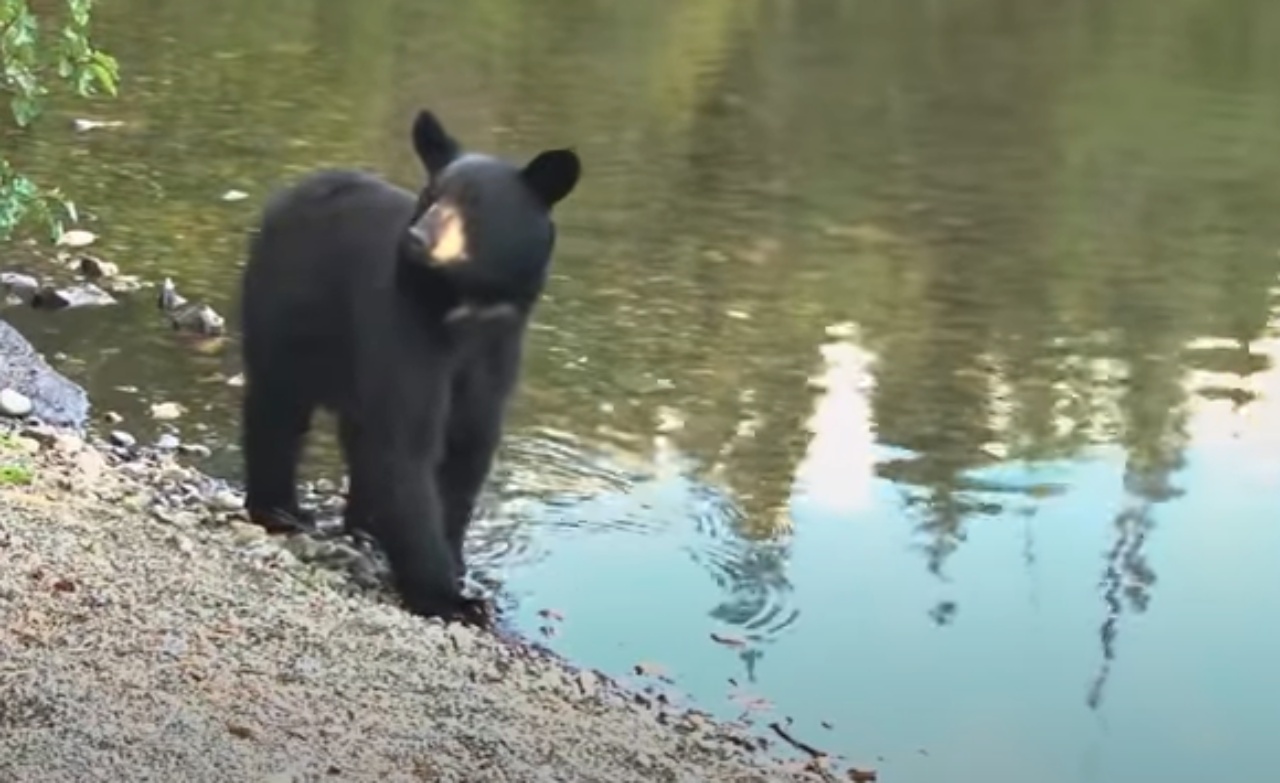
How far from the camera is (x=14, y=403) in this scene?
26.5 feet

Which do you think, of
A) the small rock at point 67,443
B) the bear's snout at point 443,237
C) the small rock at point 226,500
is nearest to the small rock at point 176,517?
the small rock at point 226,500

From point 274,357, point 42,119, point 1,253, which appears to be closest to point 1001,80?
point 42,119

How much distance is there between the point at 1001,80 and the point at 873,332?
32.7 ft

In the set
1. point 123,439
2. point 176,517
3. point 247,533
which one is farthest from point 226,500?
point 123,439

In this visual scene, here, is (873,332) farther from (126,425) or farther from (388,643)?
(388,643)

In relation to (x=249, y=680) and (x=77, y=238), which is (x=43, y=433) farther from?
(x=77, y=238)

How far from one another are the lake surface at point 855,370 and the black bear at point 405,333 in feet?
2.39

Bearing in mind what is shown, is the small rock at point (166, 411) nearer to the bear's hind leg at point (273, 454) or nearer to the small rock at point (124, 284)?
the bear's hind leg at point (273, 454)

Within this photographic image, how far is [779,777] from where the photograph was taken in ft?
18.7

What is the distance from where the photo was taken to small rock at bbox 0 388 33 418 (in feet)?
26.1

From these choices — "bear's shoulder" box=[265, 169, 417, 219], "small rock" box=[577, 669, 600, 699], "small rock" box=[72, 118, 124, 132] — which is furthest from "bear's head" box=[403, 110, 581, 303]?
"small rock" box=[72, 118, 124, 132]

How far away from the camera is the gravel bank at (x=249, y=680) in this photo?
14.0 ft

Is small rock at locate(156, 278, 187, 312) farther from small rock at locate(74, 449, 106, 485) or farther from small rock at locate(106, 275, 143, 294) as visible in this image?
small rock at locate(74, 449, 106, 485)

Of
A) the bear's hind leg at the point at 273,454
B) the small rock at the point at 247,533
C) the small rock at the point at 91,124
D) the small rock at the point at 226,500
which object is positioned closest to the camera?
the small rock at the point at 247,533
